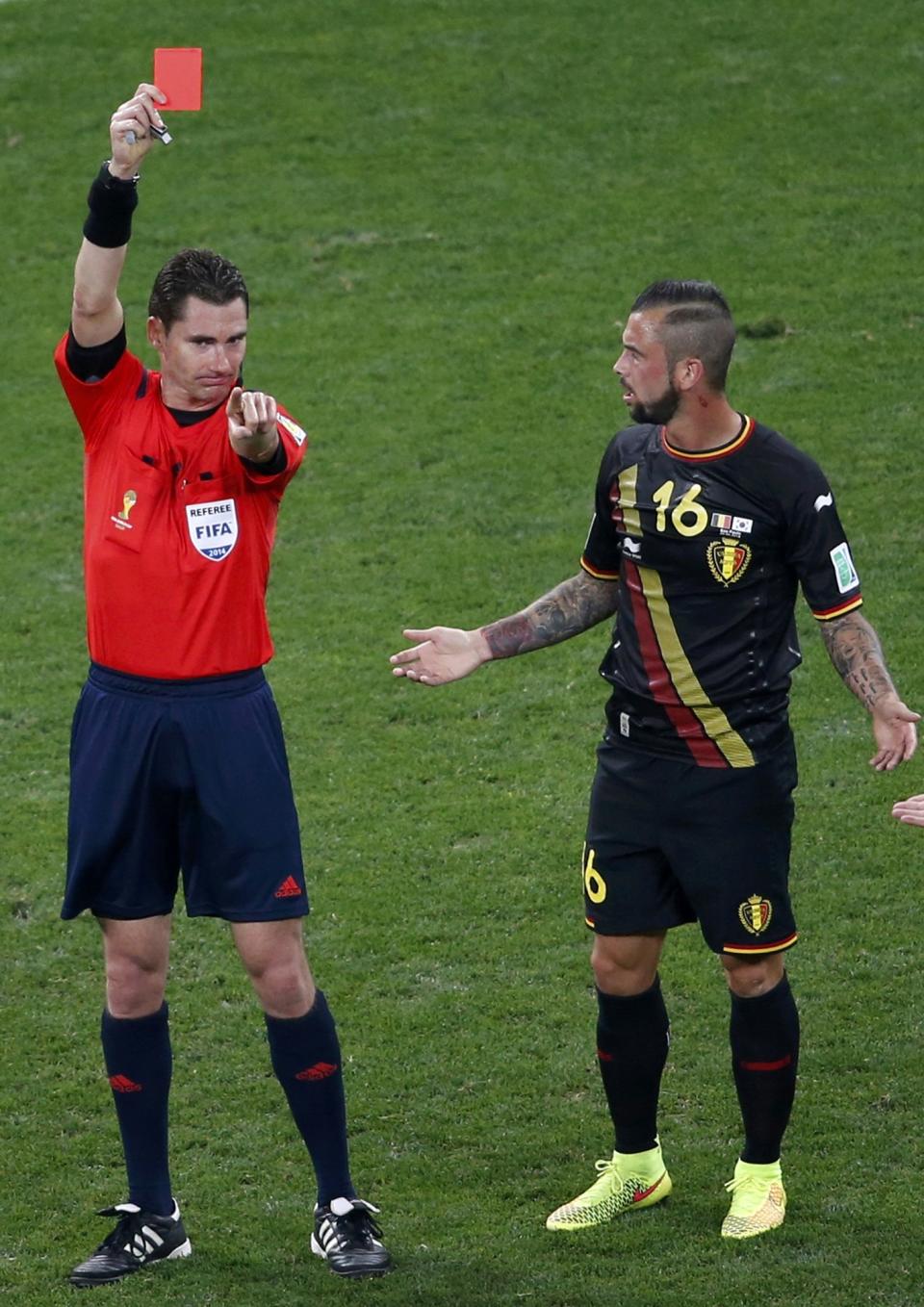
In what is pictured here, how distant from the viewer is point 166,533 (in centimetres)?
430

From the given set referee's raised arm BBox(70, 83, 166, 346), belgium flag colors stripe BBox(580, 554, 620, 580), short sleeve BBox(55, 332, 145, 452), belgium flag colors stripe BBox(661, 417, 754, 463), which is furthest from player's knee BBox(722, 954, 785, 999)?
referee's raised arm BBox(70, 83, 166, 346)

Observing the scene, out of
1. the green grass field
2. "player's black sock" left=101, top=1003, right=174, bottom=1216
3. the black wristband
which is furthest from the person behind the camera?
the green grass field

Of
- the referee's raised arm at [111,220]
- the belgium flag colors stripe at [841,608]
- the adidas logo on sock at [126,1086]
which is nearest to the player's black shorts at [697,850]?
the belgium flag colors stripe at [841,608]

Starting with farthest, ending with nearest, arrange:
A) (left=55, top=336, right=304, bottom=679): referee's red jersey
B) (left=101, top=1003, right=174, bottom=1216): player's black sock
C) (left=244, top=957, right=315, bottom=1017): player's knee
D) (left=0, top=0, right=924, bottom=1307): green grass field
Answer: (left=0, top=0, right=924, bottom=1307): green grass field → (left=101, top=1003, right=174, bottom=1216): player's black sock → (left=244, top=957, right=315, bottom=1017): player's knee → (left=55, top=336, right=304, bottom=679): referee's red jersey

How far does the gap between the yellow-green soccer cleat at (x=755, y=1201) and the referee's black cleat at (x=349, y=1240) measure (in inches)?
33.0

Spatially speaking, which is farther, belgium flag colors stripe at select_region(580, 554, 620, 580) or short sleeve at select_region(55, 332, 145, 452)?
belgium flag colors stripe at select_region(580, 554, 620, 580)

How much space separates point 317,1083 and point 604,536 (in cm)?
147

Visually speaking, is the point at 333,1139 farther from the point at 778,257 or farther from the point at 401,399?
the point at 778,257

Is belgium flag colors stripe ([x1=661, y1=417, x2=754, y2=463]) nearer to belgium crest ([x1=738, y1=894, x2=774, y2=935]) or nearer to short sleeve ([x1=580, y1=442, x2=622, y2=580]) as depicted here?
short sleeve ([x1=580, y1=442, x2=622, y2=580])

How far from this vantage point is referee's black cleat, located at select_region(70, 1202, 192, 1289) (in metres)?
4.45

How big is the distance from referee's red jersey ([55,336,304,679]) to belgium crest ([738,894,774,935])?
128 cm

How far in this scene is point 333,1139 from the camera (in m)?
4.52

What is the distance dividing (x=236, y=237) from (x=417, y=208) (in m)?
1.26

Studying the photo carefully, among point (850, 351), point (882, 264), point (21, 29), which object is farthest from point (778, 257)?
point (21, 29)
